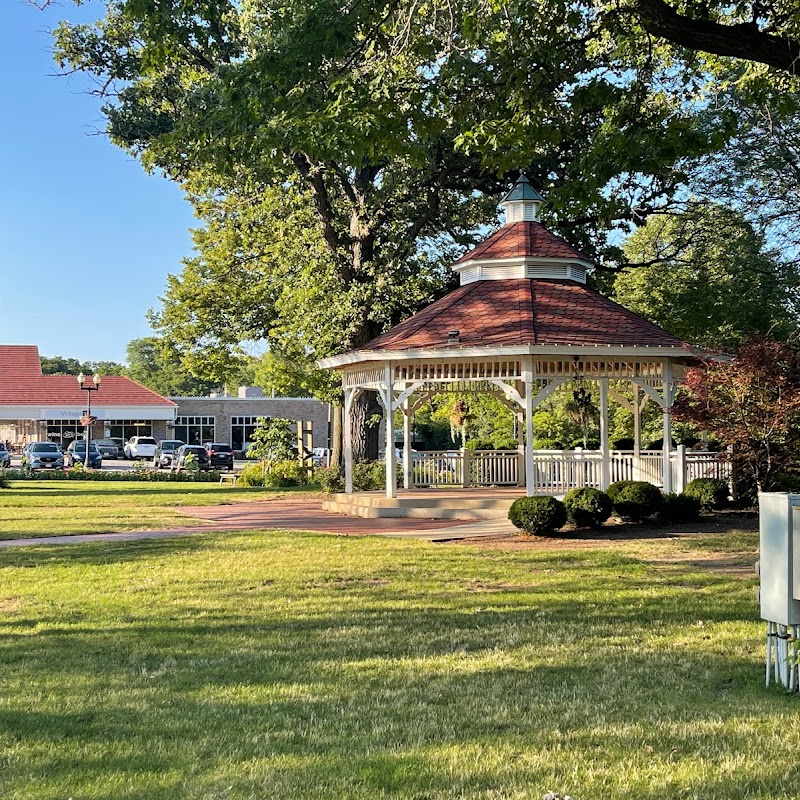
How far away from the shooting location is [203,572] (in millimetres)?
13391

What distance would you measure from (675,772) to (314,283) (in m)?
24.3

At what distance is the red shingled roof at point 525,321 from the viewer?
21.0 meters

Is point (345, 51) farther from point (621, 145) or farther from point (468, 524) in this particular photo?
point (468, 524)

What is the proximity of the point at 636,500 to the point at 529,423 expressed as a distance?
9.19 ft

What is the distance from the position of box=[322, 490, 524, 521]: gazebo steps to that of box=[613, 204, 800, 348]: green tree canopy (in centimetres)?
788

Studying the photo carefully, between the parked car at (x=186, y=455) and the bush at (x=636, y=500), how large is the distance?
29.2 m

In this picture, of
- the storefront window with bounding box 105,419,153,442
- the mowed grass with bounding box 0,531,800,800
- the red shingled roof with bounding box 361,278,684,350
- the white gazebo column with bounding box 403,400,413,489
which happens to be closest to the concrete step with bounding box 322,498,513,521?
the red shingled roof with bounding box 361,278,684,350

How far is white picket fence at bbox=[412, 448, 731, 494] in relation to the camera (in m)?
22.5

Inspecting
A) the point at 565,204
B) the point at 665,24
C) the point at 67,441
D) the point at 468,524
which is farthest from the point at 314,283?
the point at 67,441

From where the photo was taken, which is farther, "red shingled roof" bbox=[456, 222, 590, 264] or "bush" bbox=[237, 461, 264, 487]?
"bush" bbox=[237, 461, 264, 487]

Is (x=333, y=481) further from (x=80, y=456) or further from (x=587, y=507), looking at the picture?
(x=80, y=456)

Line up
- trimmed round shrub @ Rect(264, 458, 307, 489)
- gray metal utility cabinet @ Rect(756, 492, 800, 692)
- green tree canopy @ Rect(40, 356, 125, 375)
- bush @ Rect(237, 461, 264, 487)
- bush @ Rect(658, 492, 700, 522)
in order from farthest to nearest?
green tree canopy @ Rect(40, 356, 125, 375) → bush @ Rect(237, 461, 264, 487) → trimmed round shrub @ Rect(264, 458, 307, 489) → bush @ Rect(658, 492, 700, 522) → gray metal utility cabinet @ Rect(756, 492, 800, 692)

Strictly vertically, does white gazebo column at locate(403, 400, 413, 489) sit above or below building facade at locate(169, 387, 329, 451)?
below

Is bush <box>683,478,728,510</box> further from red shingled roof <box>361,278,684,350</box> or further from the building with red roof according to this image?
the building with red roof
